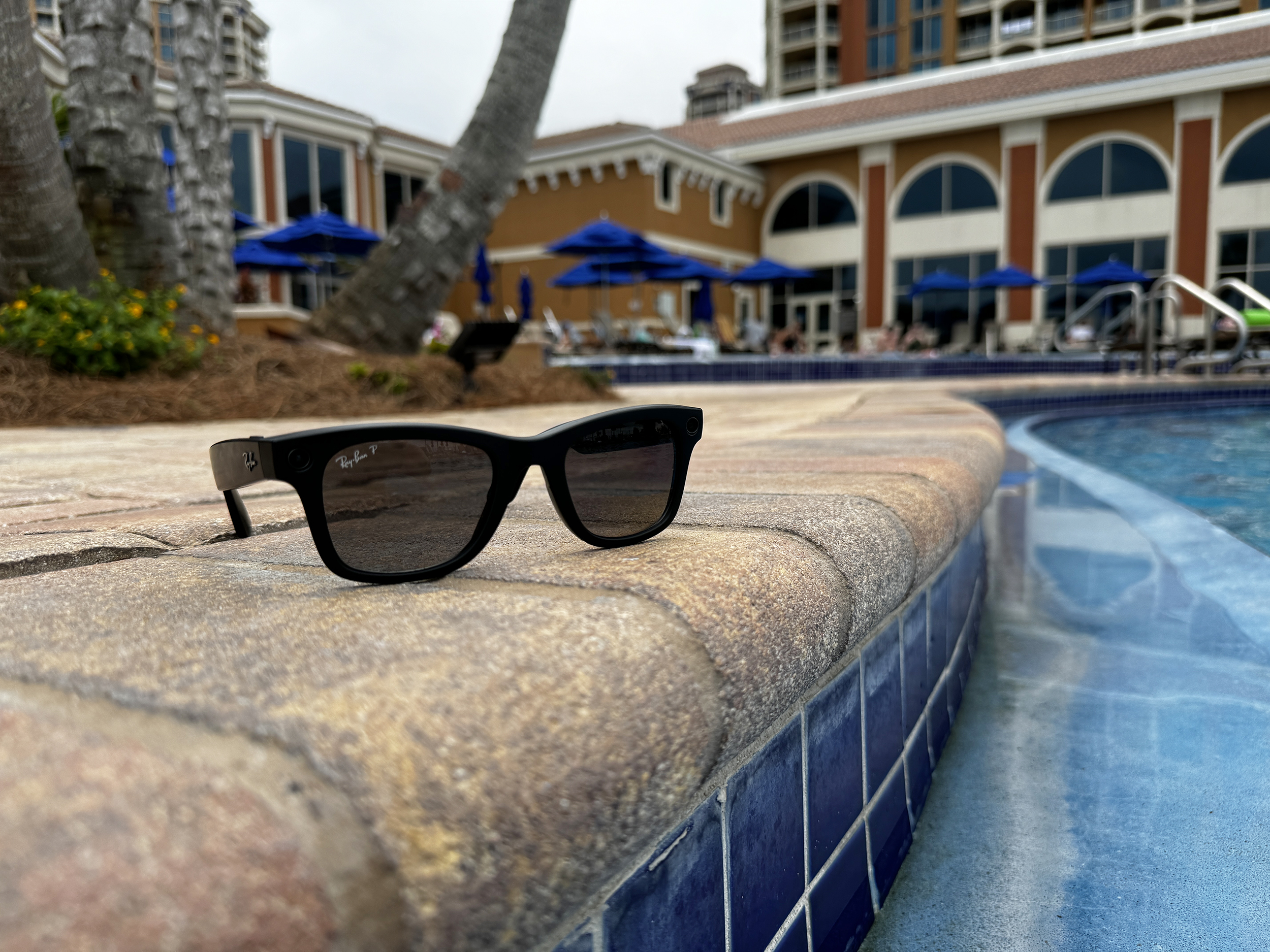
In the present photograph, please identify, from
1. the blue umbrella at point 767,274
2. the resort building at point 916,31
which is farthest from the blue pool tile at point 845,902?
the resort building at point 916,31

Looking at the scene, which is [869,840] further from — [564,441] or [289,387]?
[289,387]

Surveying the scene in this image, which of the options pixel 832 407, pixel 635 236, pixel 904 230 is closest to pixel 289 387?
pixel 832 407

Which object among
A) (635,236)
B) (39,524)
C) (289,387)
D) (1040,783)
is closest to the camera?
(39,524)

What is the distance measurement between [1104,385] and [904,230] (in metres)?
15.8

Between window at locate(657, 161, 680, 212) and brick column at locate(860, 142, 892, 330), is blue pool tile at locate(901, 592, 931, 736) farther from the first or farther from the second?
brick column at locate(860, 142, 892, 330)

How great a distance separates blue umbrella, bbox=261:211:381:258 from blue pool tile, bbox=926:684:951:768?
13532 mm

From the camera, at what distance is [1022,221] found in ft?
72.1

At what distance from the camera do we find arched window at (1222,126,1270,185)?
19.8m

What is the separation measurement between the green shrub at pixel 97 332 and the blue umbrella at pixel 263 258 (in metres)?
10.4

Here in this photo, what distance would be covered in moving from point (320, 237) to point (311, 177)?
22.7 ft

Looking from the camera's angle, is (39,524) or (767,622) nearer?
(767,622)

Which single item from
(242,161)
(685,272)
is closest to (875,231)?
(685,272)

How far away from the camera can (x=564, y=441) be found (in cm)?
90

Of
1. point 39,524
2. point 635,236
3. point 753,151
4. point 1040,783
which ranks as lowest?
point 1040,783
